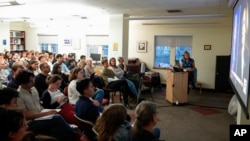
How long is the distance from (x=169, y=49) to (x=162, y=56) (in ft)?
1.42

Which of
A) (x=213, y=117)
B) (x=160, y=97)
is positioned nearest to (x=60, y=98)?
(x=213, y=117)

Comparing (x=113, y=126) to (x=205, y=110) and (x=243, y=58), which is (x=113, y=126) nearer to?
(x=243, y=58)

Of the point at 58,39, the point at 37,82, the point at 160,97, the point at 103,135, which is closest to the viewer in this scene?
the point at 103,135

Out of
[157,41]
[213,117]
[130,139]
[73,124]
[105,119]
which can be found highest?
[157,41]

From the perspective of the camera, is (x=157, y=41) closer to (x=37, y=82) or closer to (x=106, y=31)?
(x=106, y=31)

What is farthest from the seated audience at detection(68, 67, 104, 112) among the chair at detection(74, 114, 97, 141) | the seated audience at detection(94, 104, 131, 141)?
the seated audience at detection(94, 104, 131, 141)

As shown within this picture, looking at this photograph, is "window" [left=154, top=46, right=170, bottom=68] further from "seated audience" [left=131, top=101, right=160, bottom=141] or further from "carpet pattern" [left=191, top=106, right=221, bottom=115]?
"seated audience" [left=131, top=101, right=160, bottom=141]

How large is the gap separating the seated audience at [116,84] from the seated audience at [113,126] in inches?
146

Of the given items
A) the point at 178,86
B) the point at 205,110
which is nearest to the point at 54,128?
the point at 178,86

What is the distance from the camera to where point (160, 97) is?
7.29 m

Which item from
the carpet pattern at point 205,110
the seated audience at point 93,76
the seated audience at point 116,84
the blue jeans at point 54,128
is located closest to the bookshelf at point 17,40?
the seated audience at point 93,76

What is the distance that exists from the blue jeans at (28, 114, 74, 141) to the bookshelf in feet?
33.1

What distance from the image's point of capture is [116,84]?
5.81 metres

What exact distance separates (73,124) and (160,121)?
2176 mm
